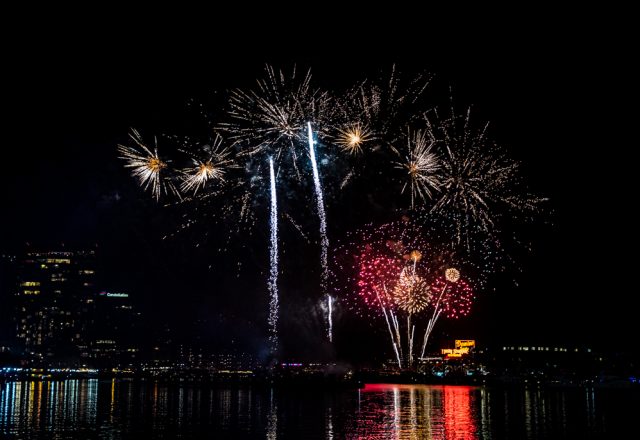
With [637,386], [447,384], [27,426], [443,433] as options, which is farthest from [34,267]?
[443,433]

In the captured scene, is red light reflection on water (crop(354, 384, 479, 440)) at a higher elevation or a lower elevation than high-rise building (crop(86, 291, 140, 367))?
lower

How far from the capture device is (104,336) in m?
169

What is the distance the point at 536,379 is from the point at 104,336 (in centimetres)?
10365

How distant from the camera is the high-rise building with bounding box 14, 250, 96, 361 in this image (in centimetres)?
16325

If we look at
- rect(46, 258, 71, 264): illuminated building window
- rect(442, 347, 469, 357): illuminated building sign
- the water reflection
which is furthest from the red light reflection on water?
rect(46, 258, 71, 264): illuminated building window

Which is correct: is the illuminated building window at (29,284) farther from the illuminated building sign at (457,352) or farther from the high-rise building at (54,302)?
the illuminated building sign at (457,352)

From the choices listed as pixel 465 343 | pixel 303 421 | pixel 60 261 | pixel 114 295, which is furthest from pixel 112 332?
pixel 303 421

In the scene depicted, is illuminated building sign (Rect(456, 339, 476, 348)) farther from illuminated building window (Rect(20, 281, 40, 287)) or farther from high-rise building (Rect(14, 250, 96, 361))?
illuminated building window (Rect(20, 281, 40, 287))

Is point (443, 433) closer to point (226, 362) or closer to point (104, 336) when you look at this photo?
point (226, 362)

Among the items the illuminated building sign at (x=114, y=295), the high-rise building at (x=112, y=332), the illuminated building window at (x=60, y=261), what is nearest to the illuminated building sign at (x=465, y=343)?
the high-rise building at (x=112, y=332)

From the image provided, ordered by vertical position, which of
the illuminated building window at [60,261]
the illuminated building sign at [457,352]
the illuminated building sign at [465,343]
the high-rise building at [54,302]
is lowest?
the illuminated building sign at [457,352]

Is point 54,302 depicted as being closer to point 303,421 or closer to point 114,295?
point 114,295

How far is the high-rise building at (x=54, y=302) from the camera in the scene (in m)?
163

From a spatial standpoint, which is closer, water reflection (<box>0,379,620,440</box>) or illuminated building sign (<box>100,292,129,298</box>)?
water reflection (<box>0,379,620,440</box>)
